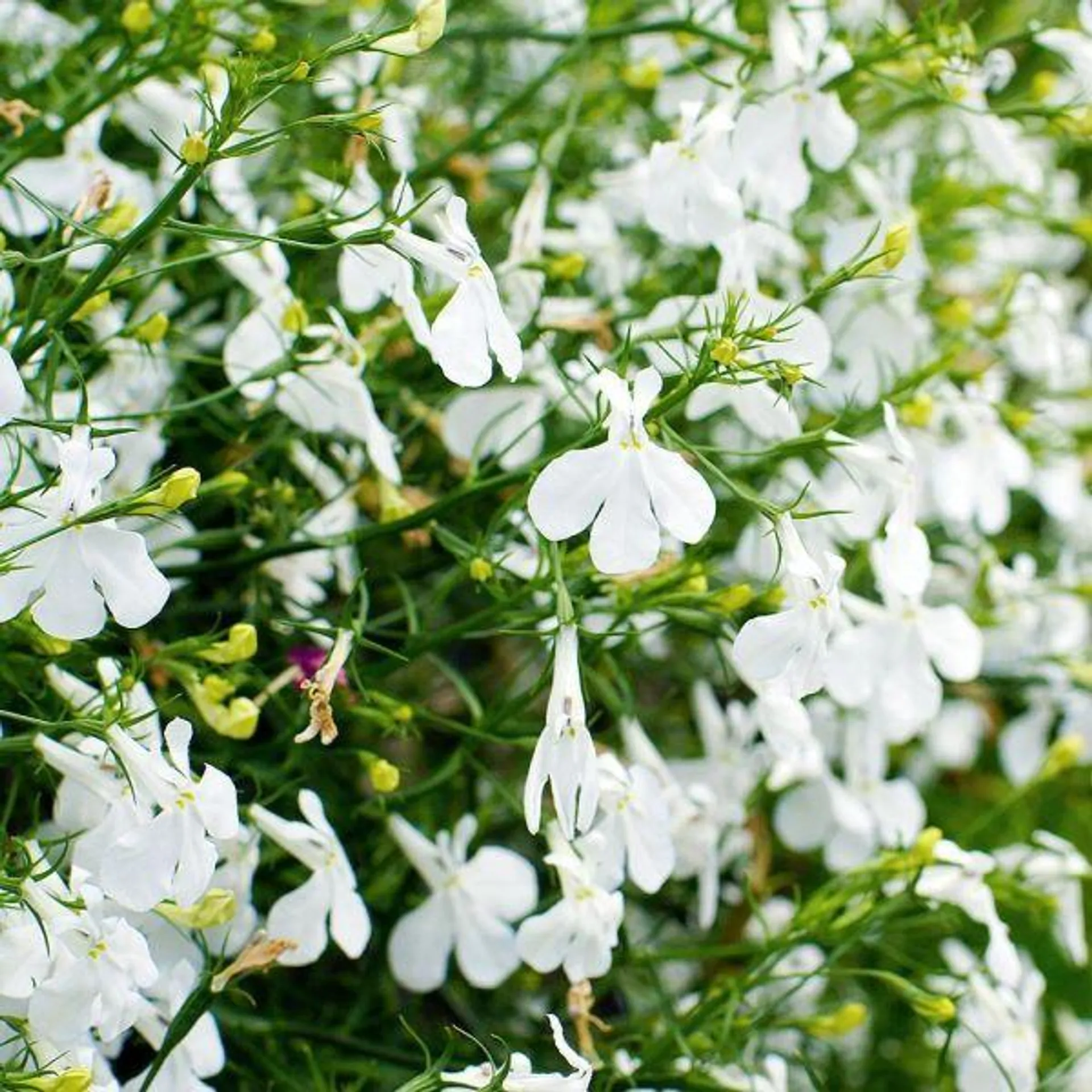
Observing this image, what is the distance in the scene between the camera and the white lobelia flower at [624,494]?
600 mm

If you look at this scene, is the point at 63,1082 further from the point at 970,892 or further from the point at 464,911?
the point at 970,892

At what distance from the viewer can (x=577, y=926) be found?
70cm

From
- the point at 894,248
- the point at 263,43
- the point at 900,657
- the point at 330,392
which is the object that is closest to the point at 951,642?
the point at 900,657

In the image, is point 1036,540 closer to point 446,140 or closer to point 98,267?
point 446,140

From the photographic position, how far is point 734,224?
30.0 inches

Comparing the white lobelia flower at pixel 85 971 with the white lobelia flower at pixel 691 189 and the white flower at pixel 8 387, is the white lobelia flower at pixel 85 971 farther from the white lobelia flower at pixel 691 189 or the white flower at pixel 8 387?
the white lobelia flower at pixel 691 189

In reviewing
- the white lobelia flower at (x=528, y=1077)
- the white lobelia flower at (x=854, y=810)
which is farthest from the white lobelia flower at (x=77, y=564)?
the white lobelia flower at (x=854, y=810)

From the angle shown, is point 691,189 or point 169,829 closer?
point 169,829

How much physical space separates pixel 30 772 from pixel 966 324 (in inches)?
22.1

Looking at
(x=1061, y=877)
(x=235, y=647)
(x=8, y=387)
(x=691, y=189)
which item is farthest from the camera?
(x=1061, y=877)

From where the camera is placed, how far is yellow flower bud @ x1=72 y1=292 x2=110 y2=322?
0.65 m

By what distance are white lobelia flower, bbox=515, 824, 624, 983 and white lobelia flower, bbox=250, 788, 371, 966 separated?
73mm

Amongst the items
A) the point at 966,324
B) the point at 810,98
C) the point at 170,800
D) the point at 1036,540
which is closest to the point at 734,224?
the point at 810,98

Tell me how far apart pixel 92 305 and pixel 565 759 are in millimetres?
266
